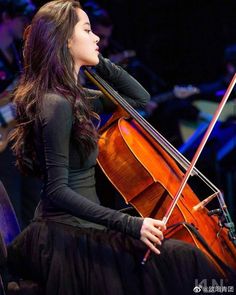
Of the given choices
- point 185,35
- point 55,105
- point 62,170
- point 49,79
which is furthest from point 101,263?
point 185,35

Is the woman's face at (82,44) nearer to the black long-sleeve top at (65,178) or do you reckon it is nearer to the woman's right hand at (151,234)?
the black long-sleeve top at (65,178)

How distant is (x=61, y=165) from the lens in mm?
2027

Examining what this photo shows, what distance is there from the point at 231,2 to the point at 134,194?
3.94 meters

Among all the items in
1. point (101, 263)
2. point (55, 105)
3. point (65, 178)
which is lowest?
point (101, 263)

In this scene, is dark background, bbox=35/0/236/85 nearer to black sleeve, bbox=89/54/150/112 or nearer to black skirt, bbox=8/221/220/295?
black sleeve, bbox=89/54/150/112

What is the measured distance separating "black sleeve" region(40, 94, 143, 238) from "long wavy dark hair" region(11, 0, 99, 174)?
5 centimetres

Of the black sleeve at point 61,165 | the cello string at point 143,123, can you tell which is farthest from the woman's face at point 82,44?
the black sleeve at point 61,165

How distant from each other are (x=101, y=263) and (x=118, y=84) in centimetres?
84

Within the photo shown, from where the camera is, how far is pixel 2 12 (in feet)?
12.5

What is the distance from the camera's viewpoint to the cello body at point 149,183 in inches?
84.7

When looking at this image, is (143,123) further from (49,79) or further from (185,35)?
(185,35)

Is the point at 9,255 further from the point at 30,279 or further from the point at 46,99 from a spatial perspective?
the point at 46,99

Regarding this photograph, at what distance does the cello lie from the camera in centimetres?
215

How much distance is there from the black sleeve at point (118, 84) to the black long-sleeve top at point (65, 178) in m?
0.41
